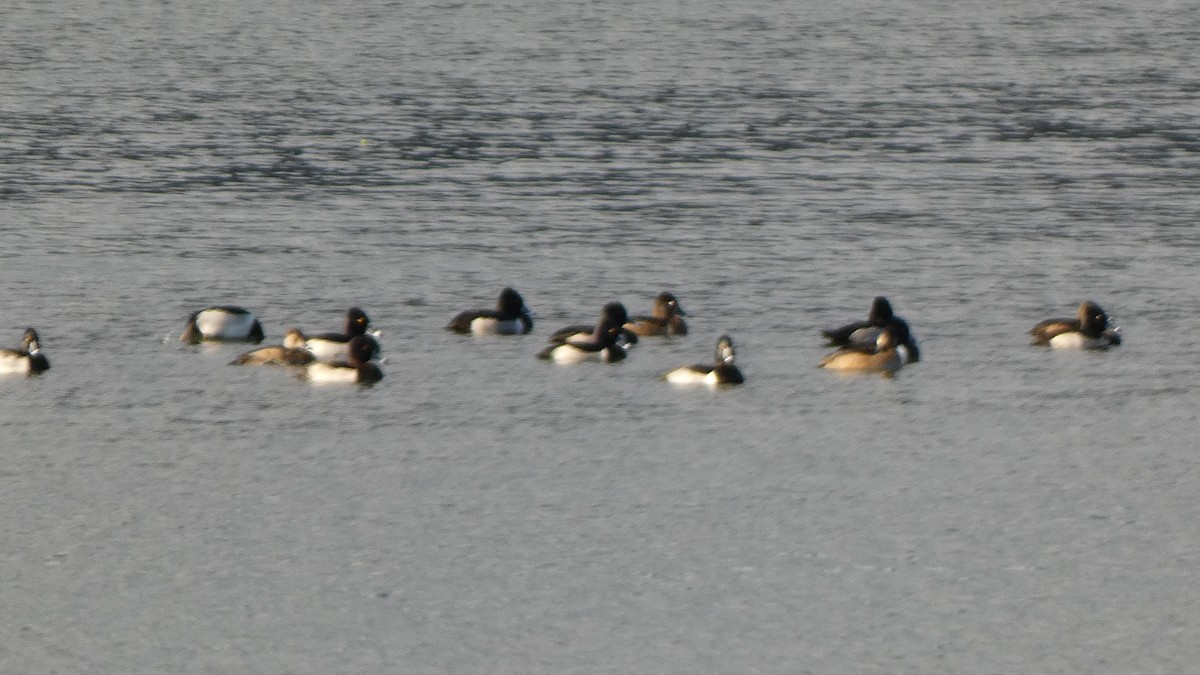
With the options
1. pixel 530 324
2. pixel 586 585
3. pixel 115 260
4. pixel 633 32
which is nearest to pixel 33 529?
pixel 586 585

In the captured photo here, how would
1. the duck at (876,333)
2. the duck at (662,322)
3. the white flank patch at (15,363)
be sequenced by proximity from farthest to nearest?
the duck at (662,322)
the duck at (876,333)
the white flank patch at (15,363)

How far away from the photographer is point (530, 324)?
27.5m

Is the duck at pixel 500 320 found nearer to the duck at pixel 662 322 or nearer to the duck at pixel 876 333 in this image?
the duck at pixel 662 322

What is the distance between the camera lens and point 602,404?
2359cm

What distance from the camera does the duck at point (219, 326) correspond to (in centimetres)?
2638

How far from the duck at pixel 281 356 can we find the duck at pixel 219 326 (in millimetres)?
896

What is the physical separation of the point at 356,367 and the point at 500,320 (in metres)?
2.77

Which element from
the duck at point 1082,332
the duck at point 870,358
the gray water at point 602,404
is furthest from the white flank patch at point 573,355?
the duck at point 1082,332

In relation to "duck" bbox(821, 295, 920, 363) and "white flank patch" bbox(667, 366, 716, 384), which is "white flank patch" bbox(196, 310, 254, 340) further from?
"duck" bbox(821, 295, 920, 363)

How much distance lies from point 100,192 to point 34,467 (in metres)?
20.1

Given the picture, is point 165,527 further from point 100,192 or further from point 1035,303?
point 100,192

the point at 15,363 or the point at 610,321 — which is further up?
the point at 610,321

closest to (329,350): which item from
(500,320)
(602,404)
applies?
(500,320)

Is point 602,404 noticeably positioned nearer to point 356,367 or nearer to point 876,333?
point 356,367
